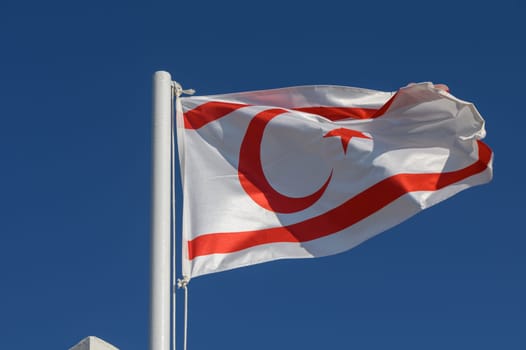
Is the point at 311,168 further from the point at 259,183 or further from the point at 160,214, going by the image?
the point at 160,214

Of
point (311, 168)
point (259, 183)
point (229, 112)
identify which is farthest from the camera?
point (229, 112)

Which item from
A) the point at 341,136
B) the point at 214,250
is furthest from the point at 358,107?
the point at 214,250

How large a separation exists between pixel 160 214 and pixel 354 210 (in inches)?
89.4

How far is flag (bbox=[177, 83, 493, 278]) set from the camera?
362 inches

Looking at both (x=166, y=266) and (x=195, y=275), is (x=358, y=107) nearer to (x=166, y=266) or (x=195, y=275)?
(x=195, y=275)

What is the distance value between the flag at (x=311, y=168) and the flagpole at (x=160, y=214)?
89 centimetres

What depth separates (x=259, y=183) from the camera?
9625mm

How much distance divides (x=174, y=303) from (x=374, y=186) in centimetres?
250

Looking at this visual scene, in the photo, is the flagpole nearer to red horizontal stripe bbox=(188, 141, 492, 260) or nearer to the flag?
the flag

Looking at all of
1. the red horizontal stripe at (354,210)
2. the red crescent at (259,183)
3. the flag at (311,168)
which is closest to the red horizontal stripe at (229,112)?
the flag at (311,168)

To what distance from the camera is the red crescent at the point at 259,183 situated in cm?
953

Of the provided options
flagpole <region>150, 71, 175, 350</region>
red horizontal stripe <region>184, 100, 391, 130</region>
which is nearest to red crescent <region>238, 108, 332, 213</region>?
red horizontal stripe <region>184, 100, 391, 130</region>

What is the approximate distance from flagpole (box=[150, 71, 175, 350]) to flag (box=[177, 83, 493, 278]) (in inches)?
35.1

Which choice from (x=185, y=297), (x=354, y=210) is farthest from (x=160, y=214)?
(x=354, y=210)
